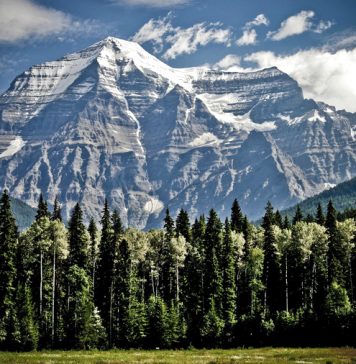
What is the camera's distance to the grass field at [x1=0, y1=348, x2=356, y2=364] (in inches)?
3103

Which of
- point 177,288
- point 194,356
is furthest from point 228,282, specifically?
point 194,356

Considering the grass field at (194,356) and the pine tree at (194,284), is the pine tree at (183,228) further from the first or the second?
the grass field at (194,356)

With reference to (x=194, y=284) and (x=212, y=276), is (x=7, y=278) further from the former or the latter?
(x=212, y=276)

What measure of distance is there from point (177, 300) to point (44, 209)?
41.9 meters

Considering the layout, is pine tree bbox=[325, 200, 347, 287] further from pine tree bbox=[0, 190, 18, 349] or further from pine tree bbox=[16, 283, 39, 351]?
pine tree bbox=[0, 190, 18, 349]

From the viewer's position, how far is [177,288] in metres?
119

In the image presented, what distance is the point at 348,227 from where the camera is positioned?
12438 cm

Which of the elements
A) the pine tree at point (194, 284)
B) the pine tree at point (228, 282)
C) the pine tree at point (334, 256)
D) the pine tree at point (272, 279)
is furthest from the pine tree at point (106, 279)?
the pine tree at point (334, 256)

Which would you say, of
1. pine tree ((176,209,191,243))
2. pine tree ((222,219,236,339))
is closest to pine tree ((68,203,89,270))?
pine tree ((222,219,236,339))

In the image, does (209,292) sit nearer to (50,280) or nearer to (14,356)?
(50,280)

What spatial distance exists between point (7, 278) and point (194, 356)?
30.4 metres

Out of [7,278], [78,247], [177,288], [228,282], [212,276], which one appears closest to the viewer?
[7,278]

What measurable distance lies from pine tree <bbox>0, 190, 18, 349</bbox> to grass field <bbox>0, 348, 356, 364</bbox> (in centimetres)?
655

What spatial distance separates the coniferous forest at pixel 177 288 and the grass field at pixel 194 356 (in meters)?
8.44
